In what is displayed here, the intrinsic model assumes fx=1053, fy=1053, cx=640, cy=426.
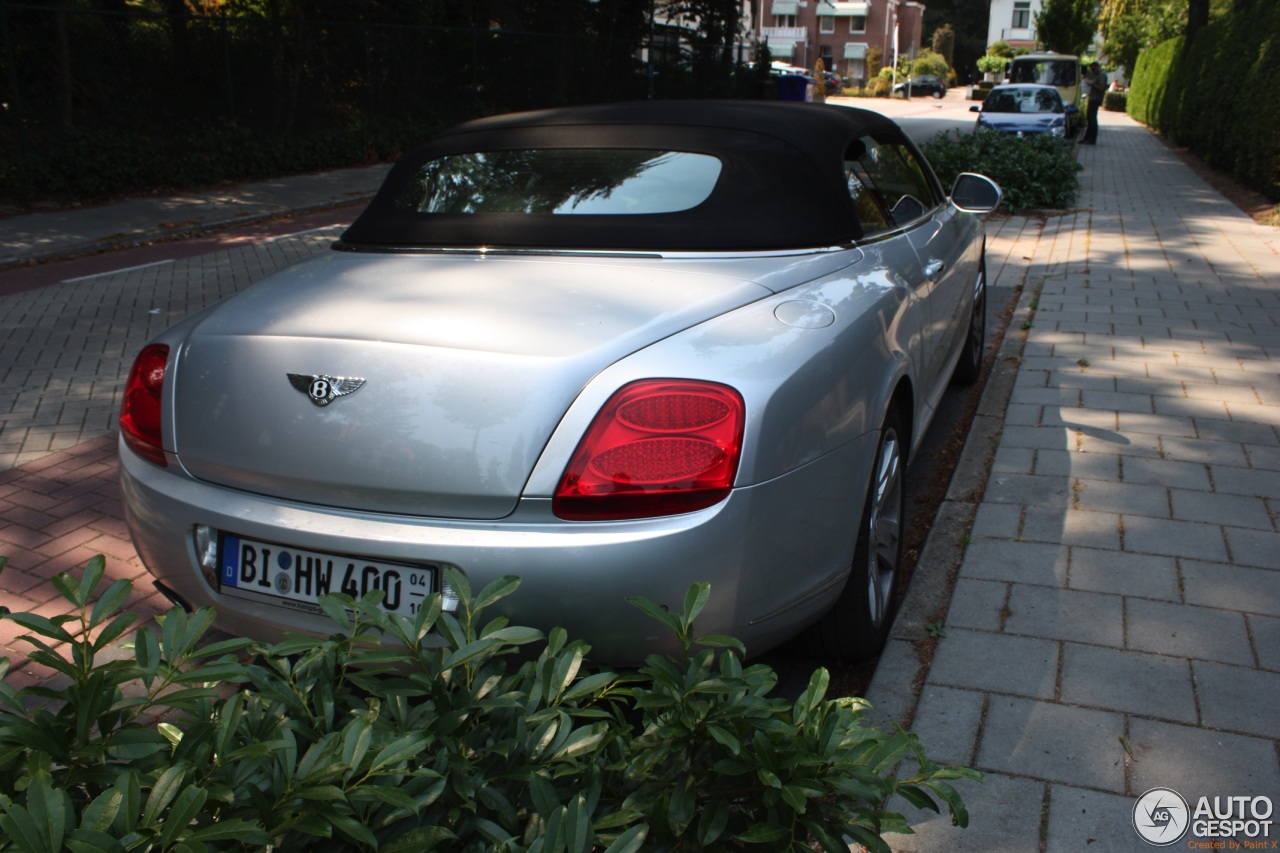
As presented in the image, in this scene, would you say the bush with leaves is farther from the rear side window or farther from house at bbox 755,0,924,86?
house at bbox 755,0,924,86

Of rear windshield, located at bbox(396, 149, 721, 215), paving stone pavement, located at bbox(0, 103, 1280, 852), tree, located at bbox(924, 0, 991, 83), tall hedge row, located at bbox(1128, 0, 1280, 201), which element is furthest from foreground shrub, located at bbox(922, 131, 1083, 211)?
tree, located at bbox(924, 0, 991, 83)

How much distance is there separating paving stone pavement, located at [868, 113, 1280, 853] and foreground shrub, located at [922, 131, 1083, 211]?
6.79m

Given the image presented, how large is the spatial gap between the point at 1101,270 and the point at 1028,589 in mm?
6364

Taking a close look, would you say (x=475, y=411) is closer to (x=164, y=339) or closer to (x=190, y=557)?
(x=190, y=557)

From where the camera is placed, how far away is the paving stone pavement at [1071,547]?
2.51 meters

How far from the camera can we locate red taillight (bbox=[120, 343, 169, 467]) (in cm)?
264

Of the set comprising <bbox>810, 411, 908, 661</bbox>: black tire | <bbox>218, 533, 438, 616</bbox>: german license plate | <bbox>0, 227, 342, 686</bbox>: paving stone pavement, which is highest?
<bbox>218, 533, 438, 616</bbox>: german license plate

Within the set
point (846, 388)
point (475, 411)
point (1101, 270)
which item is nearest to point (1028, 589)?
point (846, 388)

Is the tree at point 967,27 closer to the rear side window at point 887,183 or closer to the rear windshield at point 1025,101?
the rear windshield at point 1025,101

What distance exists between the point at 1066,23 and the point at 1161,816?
4547 cm

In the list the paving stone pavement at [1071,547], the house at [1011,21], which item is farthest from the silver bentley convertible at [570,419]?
the house at [1011,21]

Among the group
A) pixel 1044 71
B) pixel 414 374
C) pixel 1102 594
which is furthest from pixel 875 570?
pixel 1044 71

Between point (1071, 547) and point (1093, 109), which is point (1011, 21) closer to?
point (1093, 109)

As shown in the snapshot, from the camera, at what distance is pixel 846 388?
2.63m
